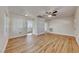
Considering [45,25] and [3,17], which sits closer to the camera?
[3,17]

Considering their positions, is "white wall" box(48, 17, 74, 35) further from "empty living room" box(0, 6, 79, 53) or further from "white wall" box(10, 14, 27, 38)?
"white wall" box(10, 14, 27, 38)

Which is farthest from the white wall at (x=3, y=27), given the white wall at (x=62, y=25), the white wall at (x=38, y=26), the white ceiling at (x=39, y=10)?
the white wall at (x=62, y=25)

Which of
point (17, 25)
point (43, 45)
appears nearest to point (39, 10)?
point (17, 25)

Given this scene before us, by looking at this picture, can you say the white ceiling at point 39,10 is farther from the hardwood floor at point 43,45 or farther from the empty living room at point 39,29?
the hardwood floor at point 43,45

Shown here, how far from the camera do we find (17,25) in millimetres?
1997

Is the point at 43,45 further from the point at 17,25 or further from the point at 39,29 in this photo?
the point at 17,25

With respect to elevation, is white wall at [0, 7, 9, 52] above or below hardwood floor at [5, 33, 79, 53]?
above

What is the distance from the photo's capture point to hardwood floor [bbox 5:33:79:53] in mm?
1986

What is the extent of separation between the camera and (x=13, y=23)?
198 centimetres

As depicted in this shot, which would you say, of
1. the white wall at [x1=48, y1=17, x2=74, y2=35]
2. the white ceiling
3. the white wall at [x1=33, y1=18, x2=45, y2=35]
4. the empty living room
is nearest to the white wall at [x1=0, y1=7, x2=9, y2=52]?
the empty living room

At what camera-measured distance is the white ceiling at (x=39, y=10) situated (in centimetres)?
199
